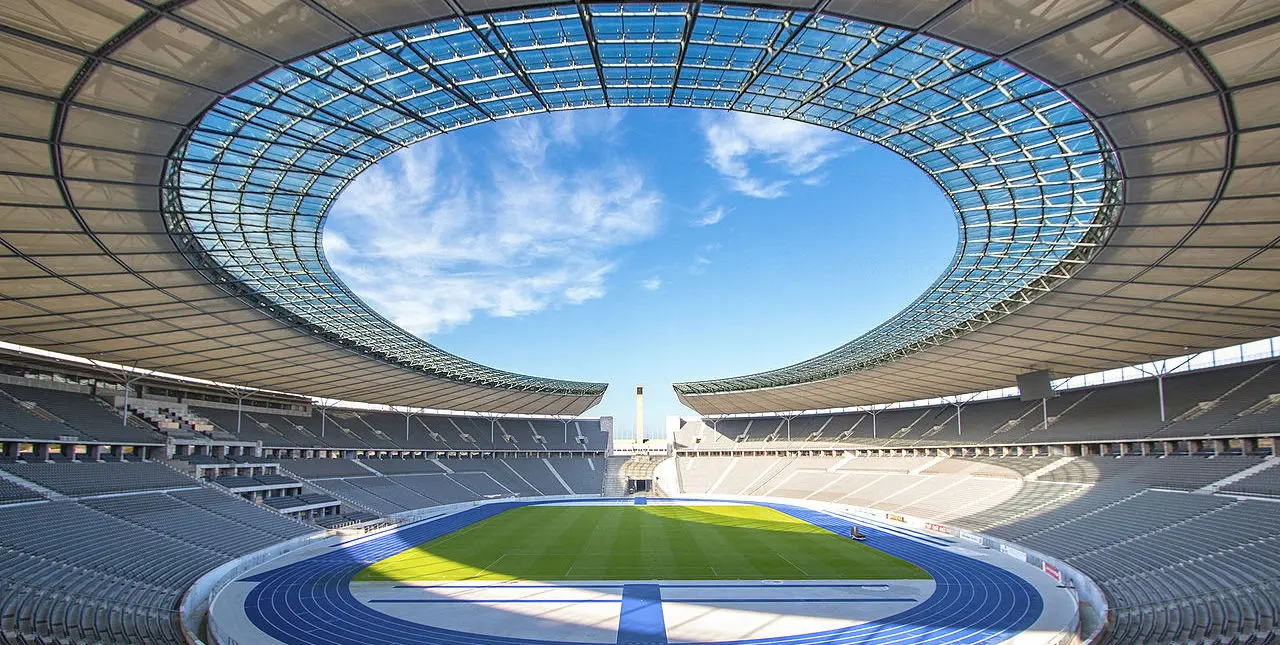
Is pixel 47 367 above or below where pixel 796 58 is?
below

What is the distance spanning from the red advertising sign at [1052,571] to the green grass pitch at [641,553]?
522cm

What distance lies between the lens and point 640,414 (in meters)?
97.1

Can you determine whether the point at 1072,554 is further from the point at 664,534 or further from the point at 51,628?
the point at 51,628

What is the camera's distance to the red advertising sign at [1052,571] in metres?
28.7

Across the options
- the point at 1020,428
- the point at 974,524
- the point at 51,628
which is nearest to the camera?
the point at 51,628

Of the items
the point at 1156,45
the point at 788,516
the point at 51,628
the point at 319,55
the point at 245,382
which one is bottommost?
the point at 788,516

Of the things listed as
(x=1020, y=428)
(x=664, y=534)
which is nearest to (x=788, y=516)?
(x=664, y=534)

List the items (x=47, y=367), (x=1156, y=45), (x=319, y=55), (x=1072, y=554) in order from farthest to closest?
(x=47, y=367), (x=1072, y=554), (x=319, y=55), (x=1156, y=45)

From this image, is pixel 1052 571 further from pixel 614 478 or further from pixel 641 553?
pixel 614 478

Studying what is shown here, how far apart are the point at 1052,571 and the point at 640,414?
69.4m

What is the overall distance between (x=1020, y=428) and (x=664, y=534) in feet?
95.4

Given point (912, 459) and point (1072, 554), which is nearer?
point (1072, 554)

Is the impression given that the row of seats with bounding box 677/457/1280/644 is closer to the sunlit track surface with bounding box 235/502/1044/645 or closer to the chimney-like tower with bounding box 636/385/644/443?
the sunlit track surface with bounding box 235/502/1044/645

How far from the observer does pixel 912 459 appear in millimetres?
61844
